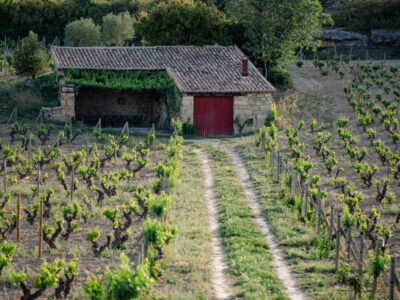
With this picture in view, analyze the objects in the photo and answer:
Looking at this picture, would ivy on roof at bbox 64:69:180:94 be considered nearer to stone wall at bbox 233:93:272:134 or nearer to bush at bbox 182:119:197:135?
bush at bbox 182:119:197:135

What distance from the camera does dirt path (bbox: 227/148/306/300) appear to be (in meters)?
12.1

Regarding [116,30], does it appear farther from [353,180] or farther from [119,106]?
[353,180]

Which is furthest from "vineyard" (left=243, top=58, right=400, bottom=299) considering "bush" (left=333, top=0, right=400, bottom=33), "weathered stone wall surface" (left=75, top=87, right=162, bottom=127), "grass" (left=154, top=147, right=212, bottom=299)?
"weathered stone wall surface" (left=75, top=87, right=162, bottom=127)

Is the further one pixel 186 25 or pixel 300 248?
pixel 186 25

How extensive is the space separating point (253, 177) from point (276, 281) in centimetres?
927

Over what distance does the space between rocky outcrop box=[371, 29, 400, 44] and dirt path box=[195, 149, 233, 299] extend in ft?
99.4

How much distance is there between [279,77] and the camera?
121 ft

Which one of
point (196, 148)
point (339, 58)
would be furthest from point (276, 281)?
point (339, 58)

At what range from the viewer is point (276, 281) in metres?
12.4

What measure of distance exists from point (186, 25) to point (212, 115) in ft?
25.1

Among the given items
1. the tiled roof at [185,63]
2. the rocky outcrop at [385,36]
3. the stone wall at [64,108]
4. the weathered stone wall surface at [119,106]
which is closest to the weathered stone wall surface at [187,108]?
the tiled roof at [185,63]

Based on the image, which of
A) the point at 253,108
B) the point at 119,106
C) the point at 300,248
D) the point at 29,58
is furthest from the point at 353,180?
the point at 29,58

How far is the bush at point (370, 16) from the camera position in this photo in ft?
158

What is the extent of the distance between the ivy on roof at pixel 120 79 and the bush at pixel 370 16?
21606mm
